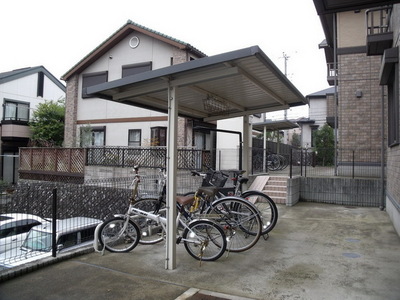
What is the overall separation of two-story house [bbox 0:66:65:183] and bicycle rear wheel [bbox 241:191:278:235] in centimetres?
1650

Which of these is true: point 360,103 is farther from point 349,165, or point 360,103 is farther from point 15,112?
point 15,112

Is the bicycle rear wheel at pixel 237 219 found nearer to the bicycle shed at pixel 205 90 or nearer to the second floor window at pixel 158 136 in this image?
the bicycle shed at pixel 205 90

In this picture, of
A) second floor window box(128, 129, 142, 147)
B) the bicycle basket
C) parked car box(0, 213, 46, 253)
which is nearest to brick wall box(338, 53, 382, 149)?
the bicycle basket

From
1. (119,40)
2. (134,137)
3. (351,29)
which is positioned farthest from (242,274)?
(119,40)

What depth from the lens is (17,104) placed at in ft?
70.3

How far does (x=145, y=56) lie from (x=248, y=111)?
10.9 metres

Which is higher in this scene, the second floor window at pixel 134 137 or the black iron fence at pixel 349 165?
the second floor window at pixel 134 137

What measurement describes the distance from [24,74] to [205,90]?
22.4 meters

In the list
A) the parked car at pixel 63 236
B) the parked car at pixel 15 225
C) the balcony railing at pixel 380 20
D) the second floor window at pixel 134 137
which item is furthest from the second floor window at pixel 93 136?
the balcony railing at pixel 380 20

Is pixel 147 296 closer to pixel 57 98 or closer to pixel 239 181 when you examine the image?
pixel 239 181

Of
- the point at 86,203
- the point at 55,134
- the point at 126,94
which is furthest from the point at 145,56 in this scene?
the point at 126,94

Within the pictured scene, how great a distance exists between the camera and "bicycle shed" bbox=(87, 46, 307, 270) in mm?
3557

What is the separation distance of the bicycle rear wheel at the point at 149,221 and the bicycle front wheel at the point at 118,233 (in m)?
0.15

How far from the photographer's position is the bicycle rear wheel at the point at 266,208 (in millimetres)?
5188
